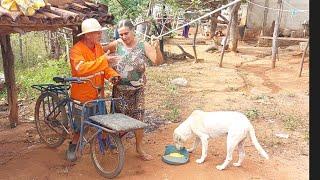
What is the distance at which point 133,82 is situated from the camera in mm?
4781

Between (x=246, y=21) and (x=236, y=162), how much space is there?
600 inches

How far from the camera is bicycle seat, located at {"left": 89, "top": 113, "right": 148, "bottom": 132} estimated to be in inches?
158

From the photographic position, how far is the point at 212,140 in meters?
5.94

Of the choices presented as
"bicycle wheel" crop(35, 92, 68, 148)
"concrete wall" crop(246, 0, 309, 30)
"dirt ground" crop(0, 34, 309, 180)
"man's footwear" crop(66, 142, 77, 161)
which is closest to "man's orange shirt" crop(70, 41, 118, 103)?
"bicycle wheel" crop(35, 92, 68, 148)

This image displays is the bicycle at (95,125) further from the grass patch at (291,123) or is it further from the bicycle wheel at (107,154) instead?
the grass patch at (291,123)

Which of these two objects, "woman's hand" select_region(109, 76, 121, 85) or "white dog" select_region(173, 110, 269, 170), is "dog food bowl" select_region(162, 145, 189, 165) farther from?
"woman's hand" select_region(109, 76, 121, 85)

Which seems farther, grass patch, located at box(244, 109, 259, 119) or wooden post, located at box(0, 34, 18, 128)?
grass patch, located at box(244, 109, 259, 119)

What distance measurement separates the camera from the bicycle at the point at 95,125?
4.20 meters

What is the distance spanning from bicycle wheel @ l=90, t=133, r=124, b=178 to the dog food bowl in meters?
0.70

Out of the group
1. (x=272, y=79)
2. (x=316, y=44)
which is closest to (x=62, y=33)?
(x=272, y=79)

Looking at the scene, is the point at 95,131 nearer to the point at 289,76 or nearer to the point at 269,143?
the point at 269,143

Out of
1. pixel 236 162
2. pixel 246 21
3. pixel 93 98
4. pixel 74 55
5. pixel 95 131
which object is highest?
pixel 246 21

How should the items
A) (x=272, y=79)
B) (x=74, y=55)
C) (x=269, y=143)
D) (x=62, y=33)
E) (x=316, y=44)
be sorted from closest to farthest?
1. (x=316, y=44)
2. (x=74, y=55)
3. (x=269, y=143)
4. (x=272, y=79)
5. (x=62, y=33)

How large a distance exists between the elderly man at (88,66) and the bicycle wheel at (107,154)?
397 millimetres
